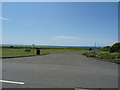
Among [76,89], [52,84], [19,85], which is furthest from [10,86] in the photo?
[76,89]

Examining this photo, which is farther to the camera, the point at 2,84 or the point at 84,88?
the point at 2,84

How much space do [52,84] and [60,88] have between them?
0.50m

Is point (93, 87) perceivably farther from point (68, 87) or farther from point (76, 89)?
point (68, 87)

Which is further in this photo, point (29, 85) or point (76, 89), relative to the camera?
point (29, 85)

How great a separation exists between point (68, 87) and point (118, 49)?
17.5m

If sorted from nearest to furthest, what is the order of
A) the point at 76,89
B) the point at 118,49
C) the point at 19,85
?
the point at 76,89, the point at 19,85, the point at 118,49

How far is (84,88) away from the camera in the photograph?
4.15 m

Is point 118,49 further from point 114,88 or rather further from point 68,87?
point 68,87

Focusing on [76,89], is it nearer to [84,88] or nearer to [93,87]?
[84,88]

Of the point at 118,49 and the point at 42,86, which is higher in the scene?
the point at 118,49

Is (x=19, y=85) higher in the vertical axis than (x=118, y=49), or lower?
lower

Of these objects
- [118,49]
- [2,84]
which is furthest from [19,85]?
[118,49]

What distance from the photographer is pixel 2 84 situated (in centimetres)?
444

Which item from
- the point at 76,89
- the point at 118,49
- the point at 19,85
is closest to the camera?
the point at 76,89
